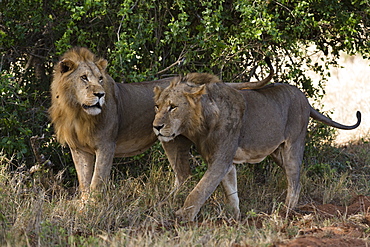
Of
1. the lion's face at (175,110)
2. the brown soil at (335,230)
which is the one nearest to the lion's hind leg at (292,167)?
the brown soil at (335,230)

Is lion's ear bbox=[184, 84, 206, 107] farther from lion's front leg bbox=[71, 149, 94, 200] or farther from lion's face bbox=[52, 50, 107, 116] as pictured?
lion's front leg bbox=[71, 149, 94, 200]

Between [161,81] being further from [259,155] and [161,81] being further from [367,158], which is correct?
[367,158]

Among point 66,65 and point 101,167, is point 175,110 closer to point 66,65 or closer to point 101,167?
point 101,167

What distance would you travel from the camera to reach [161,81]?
5738 millimetres

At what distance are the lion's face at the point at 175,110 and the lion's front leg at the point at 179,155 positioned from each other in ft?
2.01

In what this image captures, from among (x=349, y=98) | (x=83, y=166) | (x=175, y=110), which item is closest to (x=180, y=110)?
(x=175, y=110)

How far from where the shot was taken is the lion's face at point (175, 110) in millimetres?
4754

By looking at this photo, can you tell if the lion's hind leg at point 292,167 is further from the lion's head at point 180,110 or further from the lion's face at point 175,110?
the lion's face at point 175,110

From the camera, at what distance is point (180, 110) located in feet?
15.8

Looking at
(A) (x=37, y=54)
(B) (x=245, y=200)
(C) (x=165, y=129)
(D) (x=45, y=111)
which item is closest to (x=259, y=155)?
(B) (x=245, y=200)

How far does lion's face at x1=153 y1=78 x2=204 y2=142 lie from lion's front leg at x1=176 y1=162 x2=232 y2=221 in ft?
1.37

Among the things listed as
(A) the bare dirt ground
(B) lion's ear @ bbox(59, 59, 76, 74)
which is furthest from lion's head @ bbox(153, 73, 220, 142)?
(A) the bare dirt ground

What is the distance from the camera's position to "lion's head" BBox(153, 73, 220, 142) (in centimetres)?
477

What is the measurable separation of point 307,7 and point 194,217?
2.62 metres
